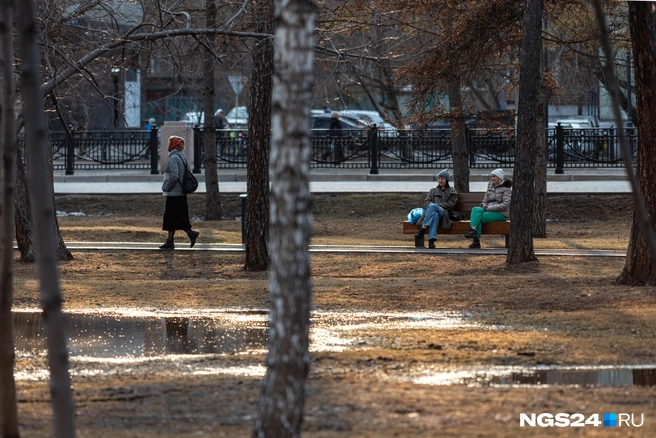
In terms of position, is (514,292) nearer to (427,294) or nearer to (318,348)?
(427,294)

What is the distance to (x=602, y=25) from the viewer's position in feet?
13.8

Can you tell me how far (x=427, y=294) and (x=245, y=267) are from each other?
11.2 feet

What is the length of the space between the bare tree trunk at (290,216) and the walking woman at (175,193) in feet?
35.7

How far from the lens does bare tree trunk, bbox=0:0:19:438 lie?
16.4 feet

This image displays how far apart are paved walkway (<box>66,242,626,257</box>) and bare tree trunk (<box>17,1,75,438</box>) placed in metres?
10.4

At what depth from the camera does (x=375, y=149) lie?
26.9m

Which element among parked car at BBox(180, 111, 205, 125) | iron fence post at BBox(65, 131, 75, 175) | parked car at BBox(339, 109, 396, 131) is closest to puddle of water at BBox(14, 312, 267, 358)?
parked car at BBox(180, 111, 205, 125)

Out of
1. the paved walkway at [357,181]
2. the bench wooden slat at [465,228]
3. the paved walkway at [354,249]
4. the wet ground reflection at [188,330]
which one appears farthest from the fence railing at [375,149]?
the wet ground reflection at [188,330]

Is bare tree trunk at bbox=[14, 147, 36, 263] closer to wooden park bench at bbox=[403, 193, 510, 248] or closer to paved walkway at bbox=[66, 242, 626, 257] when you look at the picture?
paved walkway at bbox=[66, 242, 626, 257]

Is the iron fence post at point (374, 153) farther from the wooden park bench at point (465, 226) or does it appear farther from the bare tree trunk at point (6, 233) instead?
the bare tree trunk at point (6, 233)

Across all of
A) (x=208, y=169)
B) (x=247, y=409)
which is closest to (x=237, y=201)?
(x=208, y=169)

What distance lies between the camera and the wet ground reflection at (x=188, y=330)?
7891 millimetres

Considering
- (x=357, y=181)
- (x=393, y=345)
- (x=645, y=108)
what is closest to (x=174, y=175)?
(x=645, y=108)

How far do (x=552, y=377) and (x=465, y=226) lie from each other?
29.0ft
